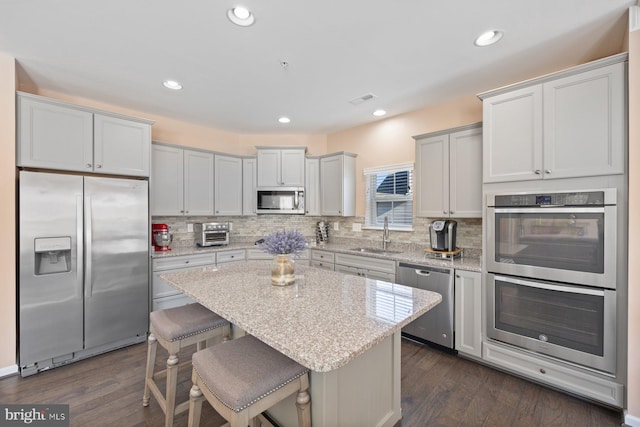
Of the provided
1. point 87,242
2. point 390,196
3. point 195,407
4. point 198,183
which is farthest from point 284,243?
point 198,183

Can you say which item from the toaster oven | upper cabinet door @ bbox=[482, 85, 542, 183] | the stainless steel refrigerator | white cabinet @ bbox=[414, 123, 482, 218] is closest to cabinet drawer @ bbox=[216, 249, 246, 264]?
the toaster oven

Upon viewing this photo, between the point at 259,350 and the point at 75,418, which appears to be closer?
the point at 259,350

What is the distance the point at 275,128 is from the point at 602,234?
12.6 feet

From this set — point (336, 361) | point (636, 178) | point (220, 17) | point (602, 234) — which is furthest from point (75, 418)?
point (636, 178)

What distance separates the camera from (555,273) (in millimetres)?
2096

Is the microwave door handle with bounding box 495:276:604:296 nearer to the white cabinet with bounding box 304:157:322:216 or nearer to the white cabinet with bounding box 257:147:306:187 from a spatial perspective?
the white cabinet with bounding box 304:157:322:216

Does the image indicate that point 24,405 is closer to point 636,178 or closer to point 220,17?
point 220,17

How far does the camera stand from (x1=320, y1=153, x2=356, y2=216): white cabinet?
403 centimetres

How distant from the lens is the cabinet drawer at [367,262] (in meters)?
3.12

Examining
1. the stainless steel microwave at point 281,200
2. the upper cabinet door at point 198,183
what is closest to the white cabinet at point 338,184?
the stainless steel microwave at point 281,200

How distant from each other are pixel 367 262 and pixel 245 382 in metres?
2.35

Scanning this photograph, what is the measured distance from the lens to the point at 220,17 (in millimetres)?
1816

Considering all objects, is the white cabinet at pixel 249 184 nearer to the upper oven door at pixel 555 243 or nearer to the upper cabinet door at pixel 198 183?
the upper cabinet door at pixel 198 183

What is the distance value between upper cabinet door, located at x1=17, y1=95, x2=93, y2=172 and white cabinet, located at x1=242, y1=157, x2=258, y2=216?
195cm
